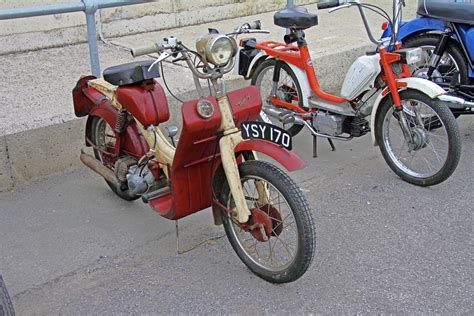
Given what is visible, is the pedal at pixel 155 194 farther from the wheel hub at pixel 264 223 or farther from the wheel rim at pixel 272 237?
the wheel hub at pixel 264 223

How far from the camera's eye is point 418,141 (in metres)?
4.23

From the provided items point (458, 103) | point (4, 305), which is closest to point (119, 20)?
point (458, 103)

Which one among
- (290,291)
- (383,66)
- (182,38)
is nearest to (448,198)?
(383,66)

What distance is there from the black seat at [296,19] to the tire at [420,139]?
790mm

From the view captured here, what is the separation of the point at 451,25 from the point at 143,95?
2.77 meters

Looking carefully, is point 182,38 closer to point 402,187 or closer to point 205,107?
point 402,187

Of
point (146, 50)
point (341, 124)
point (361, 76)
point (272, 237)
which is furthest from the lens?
point (341, 124)

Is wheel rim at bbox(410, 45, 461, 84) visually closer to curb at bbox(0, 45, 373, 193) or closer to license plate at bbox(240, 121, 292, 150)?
license plate at bbox(240, 121, 292, 150)

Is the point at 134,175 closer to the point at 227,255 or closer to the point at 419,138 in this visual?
the point at 227,255

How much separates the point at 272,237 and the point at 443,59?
2.71m

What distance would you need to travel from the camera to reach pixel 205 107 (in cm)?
300

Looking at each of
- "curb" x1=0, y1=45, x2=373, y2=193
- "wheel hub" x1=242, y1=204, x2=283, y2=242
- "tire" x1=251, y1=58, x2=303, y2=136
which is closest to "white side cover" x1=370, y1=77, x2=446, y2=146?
"tire" x1=251, y1=58, x2=303, y2=136

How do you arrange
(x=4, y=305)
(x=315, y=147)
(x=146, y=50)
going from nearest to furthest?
(x=4, y=305) → (x=146, y=50) → (x=315, y=147)

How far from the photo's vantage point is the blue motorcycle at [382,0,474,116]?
15.7 ft
